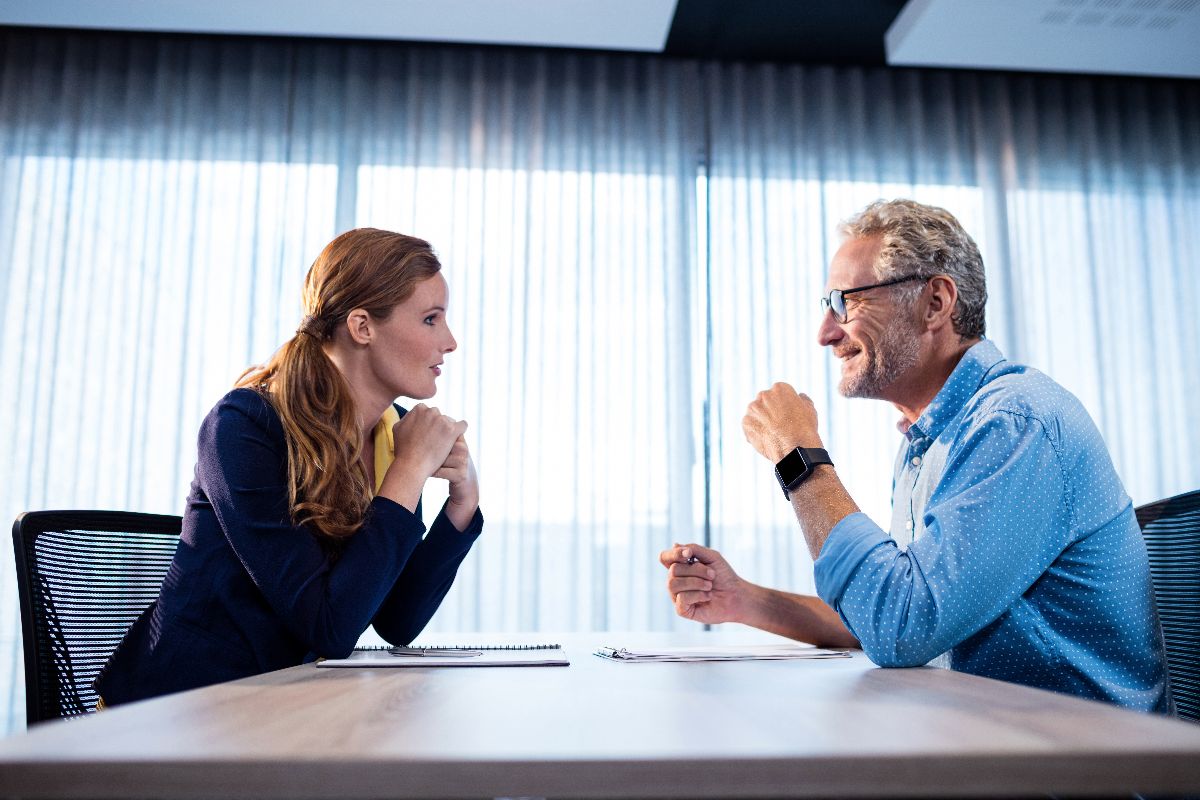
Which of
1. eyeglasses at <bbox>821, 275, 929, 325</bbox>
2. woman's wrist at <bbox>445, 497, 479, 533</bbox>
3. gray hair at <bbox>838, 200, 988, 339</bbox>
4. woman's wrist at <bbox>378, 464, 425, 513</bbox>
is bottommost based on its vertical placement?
woman's wrist at <bbox>445, 497, 479, 533</bbox>

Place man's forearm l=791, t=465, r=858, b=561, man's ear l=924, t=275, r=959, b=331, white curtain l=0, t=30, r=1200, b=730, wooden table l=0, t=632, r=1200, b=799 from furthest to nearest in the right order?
white curtain l=0, t=30, r=1200, b=730 → man's ear l=924, t=275, r=959, b=331 → man's forearm l=791, t=465, r=858, b=561 → wooden table l=0, t=632, r=1200, b=799

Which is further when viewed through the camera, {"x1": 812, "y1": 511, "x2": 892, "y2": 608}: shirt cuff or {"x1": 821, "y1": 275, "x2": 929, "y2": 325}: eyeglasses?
{"x1": 821, "y1": 275, "x2": 929, "y2": 325}: eyeglasses

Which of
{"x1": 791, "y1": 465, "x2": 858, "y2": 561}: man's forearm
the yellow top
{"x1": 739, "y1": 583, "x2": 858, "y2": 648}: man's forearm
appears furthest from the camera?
the yellow top

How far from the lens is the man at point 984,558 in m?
1.02

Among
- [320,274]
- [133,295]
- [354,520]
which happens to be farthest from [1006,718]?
[133,295]

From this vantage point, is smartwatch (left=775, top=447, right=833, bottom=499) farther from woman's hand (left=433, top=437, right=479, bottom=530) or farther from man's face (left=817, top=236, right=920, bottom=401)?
woman's hand (left=433, top=437, right=479, bottom=530)

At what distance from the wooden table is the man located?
1.05 ft

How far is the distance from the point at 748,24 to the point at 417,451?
9.31 ft

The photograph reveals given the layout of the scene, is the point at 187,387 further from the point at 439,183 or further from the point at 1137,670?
the point at 1137,670

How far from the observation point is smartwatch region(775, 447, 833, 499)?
120 cm

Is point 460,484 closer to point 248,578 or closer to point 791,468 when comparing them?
point 248,578

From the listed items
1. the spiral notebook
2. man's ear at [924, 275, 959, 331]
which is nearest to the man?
man's ear at [924, 275, 959, 331]

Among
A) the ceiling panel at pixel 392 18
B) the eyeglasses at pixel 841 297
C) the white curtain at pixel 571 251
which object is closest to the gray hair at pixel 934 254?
the eyeglasses at pixel 841 297

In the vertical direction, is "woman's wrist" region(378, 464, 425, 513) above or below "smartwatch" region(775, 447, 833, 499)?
below
